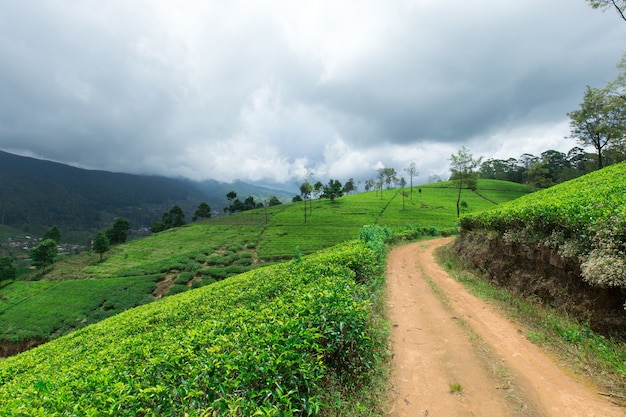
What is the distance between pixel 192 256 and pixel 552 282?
60048 mm

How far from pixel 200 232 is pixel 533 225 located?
274ft

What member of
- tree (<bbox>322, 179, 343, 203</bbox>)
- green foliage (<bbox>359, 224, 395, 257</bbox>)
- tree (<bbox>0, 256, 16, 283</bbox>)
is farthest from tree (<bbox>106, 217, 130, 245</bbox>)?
green foliage (<bbox>359, 224, 395, 257</bbox>)

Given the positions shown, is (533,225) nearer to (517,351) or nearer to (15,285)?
(517,351)

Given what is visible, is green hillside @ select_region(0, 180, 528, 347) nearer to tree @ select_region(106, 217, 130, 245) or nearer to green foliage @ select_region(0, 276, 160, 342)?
green foliage @ select_region(0, 276, 160, 342)

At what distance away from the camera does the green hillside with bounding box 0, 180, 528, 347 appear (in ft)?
128

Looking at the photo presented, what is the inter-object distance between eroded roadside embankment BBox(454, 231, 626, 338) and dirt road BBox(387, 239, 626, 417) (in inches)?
70.7

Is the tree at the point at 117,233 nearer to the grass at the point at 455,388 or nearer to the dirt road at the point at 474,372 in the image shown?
the dirt road at the point at 474,372

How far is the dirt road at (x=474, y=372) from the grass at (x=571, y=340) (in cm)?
35

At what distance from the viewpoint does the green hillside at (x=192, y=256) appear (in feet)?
128

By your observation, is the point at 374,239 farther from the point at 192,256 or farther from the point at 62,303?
the point at 62,303

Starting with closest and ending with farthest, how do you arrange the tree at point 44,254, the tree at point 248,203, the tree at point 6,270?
the tree at point 6,270, the tree at point 44,254, the tree at point 248,203

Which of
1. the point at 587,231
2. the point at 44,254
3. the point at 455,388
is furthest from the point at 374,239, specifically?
the point at 44,254

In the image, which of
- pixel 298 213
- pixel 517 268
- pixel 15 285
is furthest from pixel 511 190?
pixel 15 285

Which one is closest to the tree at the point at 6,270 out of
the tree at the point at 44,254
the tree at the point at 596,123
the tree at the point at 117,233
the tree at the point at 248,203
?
the tree at the point at 44,254
